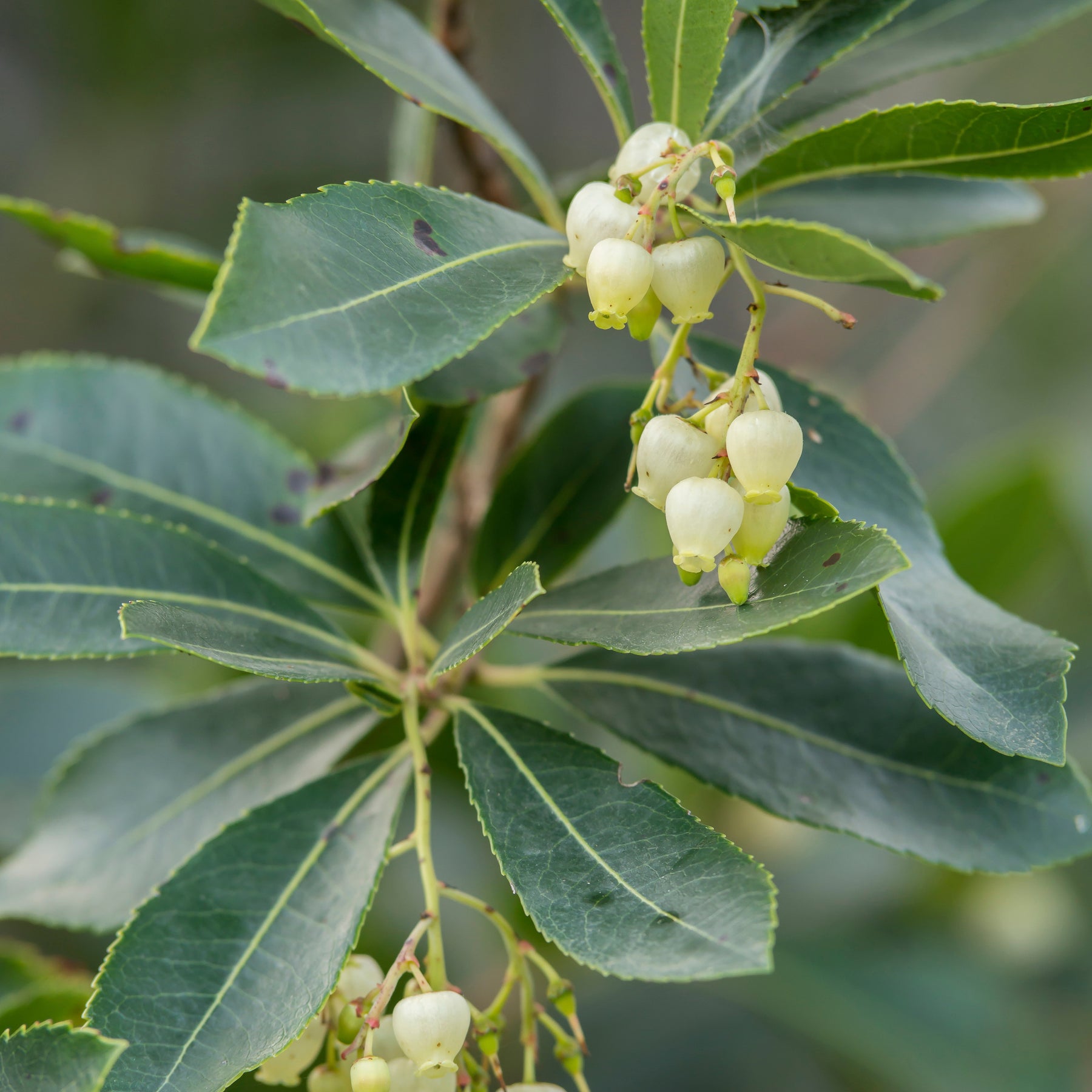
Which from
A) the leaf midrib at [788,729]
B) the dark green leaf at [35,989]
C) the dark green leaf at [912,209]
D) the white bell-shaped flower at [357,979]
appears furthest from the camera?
the dark green leaf at [912,209]

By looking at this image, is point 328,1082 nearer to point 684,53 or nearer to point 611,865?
point 611,865

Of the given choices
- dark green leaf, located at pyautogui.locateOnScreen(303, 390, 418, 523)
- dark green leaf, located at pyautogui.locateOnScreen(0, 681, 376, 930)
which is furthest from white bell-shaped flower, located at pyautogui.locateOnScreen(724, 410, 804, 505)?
dark green leaf, located at pyautogui.locateOnScreen(0, 681, 376, 930)

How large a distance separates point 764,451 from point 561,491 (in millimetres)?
459

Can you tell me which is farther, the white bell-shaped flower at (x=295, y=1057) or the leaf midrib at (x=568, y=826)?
the white bell-shaped flower at (x=295, y=1057)

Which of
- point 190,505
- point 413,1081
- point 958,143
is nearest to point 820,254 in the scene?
point 958,143

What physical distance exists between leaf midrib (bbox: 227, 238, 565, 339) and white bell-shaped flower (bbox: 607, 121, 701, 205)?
8cm

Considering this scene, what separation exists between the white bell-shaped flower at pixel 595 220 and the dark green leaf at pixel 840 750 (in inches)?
15.9

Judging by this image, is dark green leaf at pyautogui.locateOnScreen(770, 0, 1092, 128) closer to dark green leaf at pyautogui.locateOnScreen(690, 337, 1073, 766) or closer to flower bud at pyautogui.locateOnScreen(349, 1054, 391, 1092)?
dark green leaf at pyautogui.locateOnScreen(690, 337, 1073, 766)

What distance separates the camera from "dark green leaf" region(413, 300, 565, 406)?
33.4 inches

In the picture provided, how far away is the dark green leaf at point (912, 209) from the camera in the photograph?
3.52ft

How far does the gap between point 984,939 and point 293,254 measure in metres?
1.75

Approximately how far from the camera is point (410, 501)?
0.96 m

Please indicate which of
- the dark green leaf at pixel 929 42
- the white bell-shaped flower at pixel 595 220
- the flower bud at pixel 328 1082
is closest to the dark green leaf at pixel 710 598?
the white bell-shaped flower at pixel 595 220

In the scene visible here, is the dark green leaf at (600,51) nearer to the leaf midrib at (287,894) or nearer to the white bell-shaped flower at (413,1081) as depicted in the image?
the leaf midrib at (287,894)
